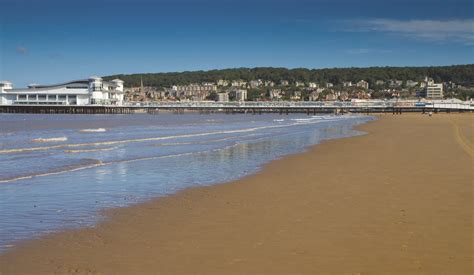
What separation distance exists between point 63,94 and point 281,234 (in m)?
121

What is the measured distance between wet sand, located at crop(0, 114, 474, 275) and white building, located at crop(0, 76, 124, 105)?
114m

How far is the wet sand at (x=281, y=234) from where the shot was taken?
5090mm

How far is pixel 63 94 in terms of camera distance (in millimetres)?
119938

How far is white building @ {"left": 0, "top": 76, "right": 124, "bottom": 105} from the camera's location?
390 ft

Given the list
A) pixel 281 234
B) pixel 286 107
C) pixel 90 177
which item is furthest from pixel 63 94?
pixel 281 234

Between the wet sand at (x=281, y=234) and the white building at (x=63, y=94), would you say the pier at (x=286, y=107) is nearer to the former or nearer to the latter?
the white building at (x=63, y=94)

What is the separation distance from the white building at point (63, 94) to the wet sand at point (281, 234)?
11420 cm

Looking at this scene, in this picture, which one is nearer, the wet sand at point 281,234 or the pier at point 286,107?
the wet sand at point 281,234

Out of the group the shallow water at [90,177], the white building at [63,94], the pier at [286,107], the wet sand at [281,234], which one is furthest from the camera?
the white building at [63,94]

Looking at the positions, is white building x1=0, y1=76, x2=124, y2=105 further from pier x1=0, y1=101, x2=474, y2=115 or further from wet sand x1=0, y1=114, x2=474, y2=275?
wet sand x1=0, y1=114, x2=474, y2=275

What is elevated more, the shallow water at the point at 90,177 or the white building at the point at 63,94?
the white building at the point at 63,94

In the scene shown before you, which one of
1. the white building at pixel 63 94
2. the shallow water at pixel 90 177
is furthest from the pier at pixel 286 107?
the shallow water at pixel 90 177

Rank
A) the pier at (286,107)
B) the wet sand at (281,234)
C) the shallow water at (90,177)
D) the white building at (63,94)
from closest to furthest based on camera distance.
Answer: the wet sand at (281,234)
the shallow water at (90,177)
the pier at (286,107)
the white building at (63,94)

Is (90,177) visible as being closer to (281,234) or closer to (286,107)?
(281,234)
